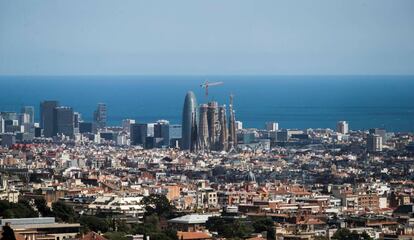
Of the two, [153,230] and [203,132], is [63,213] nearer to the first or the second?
[153,230]

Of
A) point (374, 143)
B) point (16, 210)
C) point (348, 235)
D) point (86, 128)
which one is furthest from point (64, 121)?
point (16, 210)

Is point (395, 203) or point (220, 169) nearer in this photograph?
point (395, 203)

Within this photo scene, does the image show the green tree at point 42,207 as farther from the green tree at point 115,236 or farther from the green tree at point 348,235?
the green tree at point 348,235

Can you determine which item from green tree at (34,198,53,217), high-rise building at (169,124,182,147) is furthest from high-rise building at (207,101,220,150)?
green tree at (34,198,53,217)

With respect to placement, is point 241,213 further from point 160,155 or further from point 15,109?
point 15,109

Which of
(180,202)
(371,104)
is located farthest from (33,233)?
(371,104)

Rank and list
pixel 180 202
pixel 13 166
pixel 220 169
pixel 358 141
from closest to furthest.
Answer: pixel 180 202 < pixel 13 166 < pixel 220 169 < pixel 358 141

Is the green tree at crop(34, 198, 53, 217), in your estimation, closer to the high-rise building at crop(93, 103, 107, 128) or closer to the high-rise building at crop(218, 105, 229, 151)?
the high-rise building at crop(218, 105, 229, 151)
